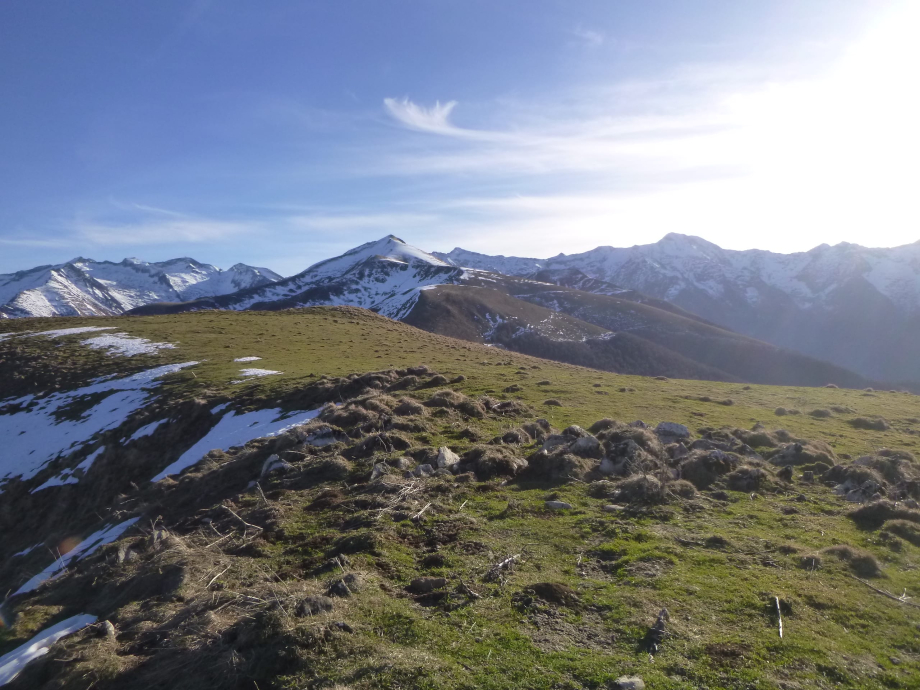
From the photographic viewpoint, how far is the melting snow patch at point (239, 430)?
25.0 metres

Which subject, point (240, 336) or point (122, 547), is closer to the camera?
point (122, 547)

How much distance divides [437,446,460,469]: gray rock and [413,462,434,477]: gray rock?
42 cm

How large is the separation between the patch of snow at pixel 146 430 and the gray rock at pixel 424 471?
21.5 m

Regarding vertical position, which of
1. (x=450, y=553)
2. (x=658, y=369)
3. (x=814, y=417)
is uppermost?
(x=450, y=553)

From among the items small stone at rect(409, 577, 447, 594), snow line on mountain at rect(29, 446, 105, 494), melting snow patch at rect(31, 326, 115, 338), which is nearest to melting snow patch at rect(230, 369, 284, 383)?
snow line on mountain at rect(29, 446, 105, 494)

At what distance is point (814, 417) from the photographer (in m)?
32.4

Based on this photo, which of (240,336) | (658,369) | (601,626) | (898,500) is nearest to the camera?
(601,626)

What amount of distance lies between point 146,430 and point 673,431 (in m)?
30.6

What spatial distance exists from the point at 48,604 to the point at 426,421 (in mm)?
14268

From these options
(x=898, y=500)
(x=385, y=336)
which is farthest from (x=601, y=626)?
(x=385, y=336)

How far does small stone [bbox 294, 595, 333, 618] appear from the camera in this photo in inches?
367

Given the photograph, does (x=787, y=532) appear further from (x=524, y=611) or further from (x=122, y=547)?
(x=122, y=547)

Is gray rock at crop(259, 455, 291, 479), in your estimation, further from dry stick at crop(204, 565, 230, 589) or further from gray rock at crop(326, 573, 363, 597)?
gray rock at crop(326, 573, 363, 597)

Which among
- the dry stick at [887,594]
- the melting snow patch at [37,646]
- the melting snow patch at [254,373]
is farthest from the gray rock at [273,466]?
the melting snow patch at [254,373]
